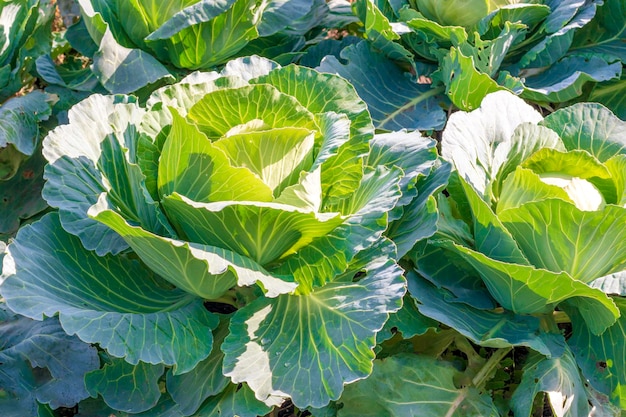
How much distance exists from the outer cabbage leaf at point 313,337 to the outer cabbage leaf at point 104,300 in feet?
0.45

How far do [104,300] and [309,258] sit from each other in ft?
2.05

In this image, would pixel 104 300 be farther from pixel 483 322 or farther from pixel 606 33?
pixel 606 33

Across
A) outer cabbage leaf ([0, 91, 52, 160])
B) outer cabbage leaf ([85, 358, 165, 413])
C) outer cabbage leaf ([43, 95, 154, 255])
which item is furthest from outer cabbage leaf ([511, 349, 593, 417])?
outer cabbage leaf ([0, 91, 52, 160])

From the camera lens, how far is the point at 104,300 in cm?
205

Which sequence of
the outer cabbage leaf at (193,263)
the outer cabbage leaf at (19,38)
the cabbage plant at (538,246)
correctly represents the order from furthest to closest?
the outer cabbage leaf at (19,38)
the cabbage plant at (538,246)
the outer cabbage leaf at (193,263)

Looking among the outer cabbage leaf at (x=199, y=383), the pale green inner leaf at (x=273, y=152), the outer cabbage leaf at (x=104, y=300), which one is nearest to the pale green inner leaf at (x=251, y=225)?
the pale green inner leaf at (x=273, y=152)

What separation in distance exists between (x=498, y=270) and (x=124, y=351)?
42.8 inches

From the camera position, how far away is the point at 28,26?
10.2 feet

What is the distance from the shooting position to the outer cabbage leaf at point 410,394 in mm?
2182

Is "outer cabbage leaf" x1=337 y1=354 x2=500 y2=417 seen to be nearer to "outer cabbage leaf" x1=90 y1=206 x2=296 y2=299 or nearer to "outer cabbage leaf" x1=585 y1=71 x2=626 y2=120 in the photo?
"outer cabbage leaf" x1=90 y1=206 x2=296 y2=299

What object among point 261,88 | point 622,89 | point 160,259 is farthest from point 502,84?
point 160,259

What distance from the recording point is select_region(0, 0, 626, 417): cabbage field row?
1.88 metres

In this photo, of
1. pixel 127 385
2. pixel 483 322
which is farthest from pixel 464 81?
pixel 127 385

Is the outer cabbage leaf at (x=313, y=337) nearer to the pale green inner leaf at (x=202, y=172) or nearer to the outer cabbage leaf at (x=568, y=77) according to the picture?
the pale green inner leaf at (x=202, y=172)
